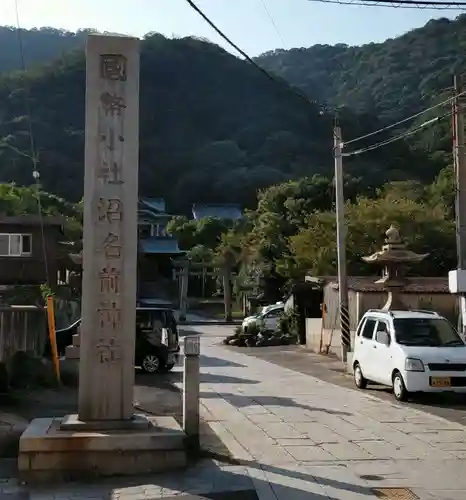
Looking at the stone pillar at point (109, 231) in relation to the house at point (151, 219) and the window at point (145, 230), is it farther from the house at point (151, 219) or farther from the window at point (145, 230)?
the house at point (151, 219)

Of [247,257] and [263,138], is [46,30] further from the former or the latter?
[247,257]

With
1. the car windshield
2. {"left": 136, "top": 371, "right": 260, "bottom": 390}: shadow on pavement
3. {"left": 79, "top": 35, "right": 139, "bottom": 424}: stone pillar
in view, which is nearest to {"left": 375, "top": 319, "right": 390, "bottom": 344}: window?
the car windshield

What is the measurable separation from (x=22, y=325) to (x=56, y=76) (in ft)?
230

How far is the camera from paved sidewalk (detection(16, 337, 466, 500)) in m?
6.87

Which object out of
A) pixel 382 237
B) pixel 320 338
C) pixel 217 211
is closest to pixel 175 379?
pixel 320 338

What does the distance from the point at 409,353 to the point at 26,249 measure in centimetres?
2551

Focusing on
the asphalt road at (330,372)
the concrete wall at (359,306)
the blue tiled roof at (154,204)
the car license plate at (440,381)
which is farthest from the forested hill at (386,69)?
the car license plate at (440,381)

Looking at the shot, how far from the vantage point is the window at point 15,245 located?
3472cm

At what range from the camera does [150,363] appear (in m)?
18.4

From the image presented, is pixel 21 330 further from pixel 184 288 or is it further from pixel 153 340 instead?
pixel 184 288

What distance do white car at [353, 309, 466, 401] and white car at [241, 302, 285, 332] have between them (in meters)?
17.7

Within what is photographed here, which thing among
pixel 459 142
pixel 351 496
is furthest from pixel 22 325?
pixel 459 142

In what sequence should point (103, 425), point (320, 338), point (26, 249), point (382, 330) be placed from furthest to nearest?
point (26, 249) → point (320, 338) → point (382, 330) → point (103, 425)

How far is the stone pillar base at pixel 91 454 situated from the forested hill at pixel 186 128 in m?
58.7
